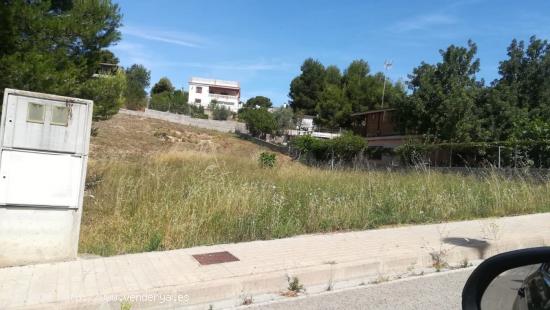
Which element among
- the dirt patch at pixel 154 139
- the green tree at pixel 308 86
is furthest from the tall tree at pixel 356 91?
the dirt patch at pixel 154 139

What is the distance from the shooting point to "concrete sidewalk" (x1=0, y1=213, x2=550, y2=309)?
15.9 ft

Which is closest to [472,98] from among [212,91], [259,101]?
[259,101]

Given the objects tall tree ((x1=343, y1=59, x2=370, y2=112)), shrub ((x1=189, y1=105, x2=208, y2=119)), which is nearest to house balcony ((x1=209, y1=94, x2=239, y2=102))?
shrub ((x1=189, y1=105, x2=208, y2=119))

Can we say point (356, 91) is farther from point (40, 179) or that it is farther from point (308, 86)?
point (40, 179)

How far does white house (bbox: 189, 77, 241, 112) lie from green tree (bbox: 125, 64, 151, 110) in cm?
2867

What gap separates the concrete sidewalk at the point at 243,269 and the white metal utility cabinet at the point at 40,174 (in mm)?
277

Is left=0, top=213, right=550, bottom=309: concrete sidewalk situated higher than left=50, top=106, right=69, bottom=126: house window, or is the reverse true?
left=50, top=106, right=69, bottom=126: house window

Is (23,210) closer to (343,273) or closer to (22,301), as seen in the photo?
(22,301)

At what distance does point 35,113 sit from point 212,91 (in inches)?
4691

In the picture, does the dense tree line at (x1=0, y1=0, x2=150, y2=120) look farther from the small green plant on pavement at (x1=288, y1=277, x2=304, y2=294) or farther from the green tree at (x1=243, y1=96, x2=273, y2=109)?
the green tree at (x1=243, y1=96, x2=273, y2=109)

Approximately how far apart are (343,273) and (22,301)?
11.3 feet

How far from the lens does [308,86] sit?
74125mm

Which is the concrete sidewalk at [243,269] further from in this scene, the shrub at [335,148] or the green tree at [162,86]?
the green tree at [162,86]

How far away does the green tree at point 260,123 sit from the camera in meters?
60.1
